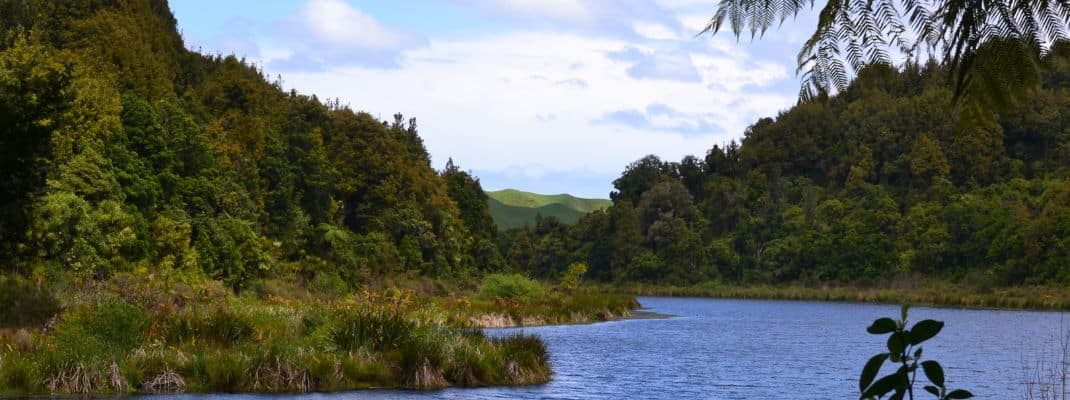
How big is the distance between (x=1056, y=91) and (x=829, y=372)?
4627 inches

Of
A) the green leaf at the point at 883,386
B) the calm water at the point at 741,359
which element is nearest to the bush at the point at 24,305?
the calm water at the point at 741,359

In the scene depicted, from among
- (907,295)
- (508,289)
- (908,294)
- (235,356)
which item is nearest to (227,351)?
(235,356)

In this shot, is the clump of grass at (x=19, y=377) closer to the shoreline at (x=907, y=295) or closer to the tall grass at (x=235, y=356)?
→ the tall grass at (x=235, y=356)

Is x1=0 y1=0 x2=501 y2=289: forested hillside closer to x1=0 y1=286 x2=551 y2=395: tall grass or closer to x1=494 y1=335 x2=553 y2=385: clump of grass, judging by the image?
x1=0 y1=286 x2=551 y2=395: tall grass

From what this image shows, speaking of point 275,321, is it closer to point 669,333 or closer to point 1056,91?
point 669,333

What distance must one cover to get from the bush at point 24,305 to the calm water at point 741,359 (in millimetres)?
7309

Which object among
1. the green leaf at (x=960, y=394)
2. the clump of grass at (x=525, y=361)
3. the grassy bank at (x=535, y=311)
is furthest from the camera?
the grassy bank at (x=535, y=311)

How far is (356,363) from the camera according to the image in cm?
2277

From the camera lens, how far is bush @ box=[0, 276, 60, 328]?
2559cm

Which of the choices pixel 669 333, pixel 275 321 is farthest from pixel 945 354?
pixel 275 321

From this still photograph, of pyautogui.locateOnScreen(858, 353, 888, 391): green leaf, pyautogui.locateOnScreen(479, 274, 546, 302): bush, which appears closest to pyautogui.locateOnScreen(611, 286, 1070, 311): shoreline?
pyautogui.locateOnScreen(479, 274, 546, 302): bush

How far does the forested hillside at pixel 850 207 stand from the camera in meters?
110

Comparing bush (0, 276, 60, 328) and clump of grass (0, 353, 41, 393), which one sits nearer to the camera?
clump of grass (0, 353, 41, 393)

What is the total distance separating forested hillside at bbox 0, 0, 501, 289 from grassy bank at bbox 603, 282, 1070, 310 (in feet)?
110
